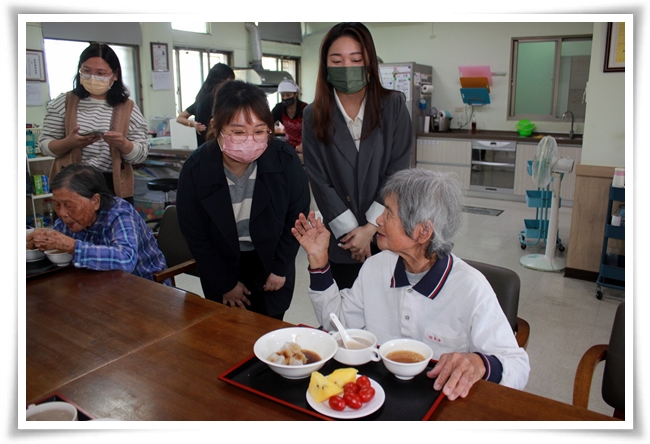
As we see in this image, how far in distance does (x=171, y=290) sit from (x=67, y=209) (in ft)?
2.05

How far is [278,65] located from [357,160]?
681cm

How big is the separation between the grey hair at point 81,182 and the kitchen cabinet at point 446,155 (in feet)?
16.9

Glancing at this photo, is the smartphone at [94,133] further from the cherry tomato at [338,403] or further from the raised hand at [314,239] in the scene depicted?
the cherry tomato at [338,403]

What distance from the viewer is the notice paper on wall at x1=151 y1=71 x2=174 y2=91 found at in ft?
21.2

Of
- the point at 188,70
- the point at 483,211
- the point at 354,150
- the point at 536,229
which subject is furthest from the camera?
the point at 188,70

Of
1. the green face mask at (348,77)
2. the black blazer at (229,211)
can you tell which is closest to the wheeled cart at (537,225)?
the green face mask at (348,77)

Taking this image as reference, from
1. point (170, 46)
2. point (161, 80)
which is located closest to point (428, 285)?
point (161, 80)

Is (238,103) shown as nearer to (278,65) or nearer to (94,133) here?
(94,133)

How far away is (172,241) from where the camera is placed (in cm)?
247

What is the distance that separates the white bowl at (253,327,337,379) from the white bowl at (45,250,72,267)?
3.54ft

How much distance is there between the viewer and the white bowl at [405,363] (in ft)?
3.62

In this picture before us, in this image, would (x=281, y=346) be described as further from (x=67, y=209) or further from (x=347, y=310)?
(x=67, y=209)

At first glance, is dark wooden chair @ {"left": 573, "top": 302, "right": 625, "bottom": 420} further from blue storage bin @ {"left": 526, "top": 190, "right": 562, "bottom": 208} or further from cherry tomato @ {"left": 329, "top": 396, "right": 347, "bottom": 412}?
blue storage bin @ {"left": 526, "top": 190, "right": 562, "bottom": 208}
